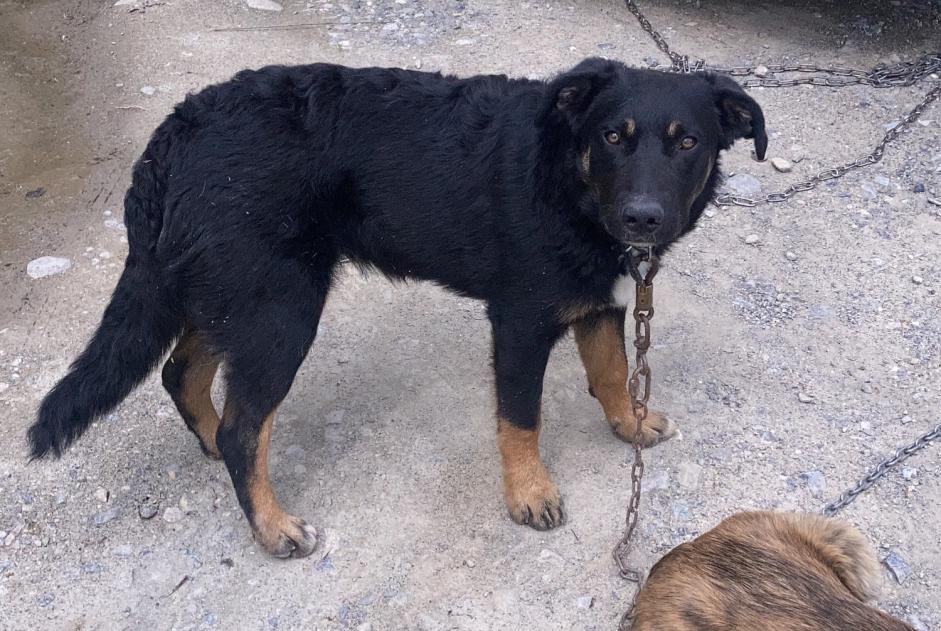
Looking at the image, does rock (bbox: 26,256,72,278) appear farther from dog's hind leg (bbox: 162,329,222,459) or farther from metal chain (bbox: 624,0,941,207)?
metal chain (bbox: 624,0,941,207)

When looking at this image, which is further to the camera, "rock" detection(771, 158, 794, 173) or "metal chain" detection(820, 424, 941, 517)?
"rock" detection(771, 158, 794, 173)

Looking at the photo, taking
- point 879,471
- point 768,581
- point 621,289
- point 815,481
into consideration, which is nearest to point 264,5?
point 621,289

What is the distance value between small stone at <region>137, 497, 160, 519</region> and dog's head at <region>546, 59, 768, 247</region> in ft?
6.64

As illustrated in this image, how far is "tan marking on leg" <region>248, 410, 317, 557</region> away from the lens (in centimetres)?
324

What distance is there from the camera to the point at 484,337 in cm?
429

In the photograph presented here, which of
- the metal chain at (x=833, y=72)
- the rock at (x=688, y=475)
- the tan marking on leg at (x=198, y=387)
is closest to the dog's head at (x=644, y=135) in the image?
the rock at (x=688, y=475)

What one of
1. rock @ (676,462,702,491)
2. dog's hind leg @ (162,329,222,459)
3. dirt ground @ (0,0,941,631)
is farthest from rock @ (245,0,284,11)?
rock @ (676,462,702,491)

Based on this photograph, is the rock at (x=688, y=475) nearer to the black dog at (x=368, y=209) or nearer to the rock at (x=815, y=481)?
the rock at (x=815, y=481)

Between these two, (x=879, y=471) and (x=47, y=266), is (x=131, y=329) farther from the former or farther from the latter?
(x=879, y=471)

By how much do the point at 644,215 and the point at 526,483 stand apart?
1.21 metres

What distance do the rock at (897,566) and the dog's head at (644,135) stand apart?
1410 millimetres

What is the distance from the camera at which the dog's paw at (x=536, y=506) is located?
3.38 meters

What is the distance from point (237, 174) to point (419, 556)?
5.02 feet

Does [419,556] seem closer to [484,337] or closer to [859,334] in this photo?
[484,337]
